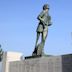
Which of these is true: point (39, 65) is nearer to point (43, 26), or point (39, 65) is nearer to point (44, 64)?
point (44, 64)

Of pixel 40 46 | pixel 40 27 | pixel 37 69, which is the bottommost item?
pixel 37 69

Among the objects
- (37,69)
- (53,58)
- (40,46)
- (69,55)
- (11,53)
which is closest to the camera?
(69,55)

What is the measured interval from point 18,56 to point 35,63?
2.42m

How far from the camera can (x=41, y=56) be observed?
11.0 m

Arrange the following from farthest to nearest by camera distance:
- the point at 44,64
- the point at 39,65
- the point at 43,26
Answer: the point at 43,26 < the point at 39,65 < the point at 44,64

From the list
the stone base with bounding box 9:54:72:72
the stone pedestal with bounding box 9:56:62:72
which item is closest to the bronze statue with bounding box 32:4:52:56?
the stone base with bounding box 9:54:72:72

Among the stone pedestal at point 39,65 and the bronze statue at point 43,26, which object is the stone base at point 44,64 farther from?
the bronze statue at point 43,26

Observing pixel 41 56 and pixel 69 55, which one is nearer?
pixel 69 55

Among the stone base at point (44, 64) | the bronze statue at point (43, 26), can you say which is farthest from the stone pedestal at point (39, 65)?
the bronze statue at point (43, 26)

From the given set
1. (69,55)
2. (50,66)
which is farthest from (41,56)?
(69,55)

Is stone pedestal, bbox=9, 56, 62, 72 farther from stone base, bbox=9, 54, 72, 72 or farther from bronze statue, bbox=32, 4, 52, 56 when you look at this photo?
bronze statue, bbox=32, 4, 52, 56

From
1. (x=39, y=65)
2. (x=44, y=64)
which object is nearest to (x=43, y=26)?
(x=39, y=65)

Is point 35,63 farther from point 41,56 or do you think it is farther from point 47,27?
point 47,27

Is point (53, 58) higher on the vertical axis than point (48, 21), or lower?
lower
